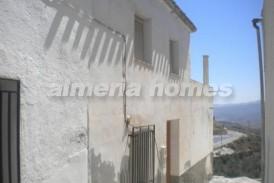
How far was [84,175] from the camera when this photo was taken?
5.07 meters

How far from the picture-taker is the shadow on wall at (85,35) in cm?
442

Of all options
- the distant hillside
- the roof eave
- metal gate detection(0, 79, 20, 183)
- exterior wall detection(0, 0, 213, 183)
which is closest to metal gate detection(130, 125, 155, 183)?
exterior wall detection(0, 0, 213, 183)

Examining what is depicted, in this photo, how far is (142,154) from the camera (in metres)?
7.38

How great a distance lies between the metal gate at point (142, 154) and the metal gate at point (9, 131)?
11.5 ft

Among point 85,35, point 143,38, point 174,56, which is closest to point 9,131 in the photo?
point 85,35

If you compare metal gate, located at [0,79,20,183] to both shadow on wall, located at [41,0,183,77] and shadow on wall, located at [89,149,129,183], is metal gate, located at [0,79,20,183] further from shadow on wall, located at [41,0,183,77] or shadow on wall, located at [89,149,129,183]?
shadow on wall, located at [89,149,129,183]

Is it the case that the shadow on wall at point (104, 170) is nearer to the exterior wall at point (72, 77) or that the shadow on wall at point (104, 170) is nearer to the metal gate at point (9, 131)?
the exterior wall at point (72, 77)

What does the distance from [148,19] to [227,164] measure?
1446cm

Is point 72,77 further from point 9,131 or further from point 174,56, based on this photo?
point 174,56

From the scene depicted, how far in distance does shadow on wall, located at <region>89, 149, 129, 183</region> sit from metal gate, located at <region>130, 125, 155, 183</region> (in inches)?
14.5

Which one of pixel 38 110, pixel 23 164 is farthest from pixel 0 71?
pixel 23 164

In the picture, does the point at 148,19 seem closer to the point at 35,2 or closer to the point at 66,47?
the point at 66,47

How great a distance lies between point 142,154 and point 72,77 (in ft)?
10.7

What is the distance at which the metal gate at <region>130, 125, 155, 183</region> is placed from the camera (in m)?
6.95
